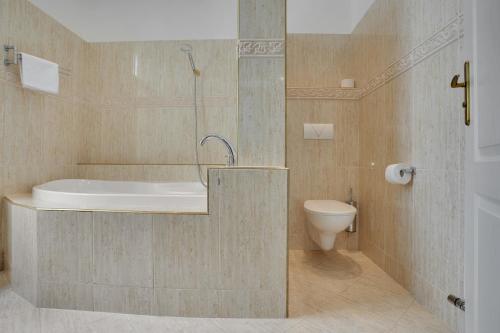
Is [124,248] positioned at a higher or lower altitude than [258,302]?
higher

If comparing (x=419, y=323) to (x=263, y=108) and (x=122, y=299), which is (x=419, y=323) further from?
(x=122, y=299)

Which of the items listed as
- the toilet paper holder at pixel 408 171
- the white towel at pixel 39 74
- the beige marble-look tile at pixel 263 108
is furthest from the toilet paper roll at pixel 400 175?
the white towel at pixel 39 74

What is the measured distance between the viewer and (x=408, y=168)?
5.62 ft

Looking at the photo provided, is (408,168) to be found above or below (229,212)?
above

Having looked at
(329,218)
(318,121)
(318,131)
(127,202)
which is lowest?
(329,218)

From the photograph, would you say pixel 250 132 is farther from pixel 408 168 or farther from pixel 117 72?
pixel 117 72

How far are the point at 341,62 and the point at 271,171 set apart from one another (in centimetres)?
171

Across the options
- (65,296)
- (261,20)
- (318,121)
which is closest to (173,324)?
(65,296)

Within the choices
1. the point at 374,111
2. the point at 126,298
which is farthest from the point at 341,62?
the point at 126,298

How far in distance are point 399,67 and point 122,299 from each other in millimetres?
→ 2257

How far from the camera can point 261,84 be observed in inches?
62.0

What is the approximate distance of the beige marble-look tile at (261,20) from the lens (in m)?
1.56

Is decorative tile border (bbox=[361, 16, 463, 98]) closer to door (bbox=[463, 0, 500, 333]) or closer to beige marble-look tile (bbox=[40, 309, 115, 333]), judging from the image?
door (bbox=[463, 0, 500, 333])

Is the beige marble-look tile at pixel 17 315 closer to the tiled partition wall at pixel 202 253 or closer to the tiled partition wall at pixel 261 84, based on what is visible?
the tiled partition wall at pixel 202 253
